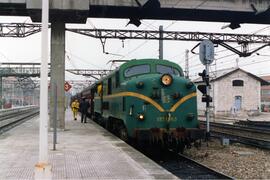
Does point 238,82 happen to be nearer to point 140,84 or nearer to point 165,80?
point 165,80

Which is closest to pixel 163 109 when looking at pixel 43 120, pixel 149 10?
pixel 43 120

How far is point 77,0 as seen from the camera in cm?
1998

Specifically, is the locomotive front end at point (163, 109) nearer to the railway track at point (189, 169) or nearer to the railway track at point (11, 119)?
the railway track at point (189, 169)

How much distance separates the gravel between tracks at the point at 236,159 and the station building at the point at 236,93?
3727 centimetres

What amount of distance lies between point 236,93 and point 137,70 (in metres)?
42.8

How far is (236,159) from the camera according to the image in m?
14.0

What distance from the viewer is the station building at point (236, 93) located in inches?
2174

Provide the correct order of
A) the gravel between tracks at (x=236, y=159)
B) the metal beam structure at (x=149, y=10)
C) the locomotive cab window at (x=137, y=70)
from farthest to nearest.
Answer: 1. the metal beam structure at (x=149, y=10)
2. the locomotive cab window at (x=137, y=70)
3. the gravel between tracks at (x=236, y=159)

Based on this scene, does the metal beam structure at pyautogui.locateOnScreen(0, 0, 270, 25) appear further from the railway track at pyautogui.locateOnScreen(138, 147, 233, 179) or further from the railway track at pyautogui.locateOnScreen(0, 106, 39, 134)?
the railway track at pyautogui.locateOnScreen(138, 147, 233, 179)

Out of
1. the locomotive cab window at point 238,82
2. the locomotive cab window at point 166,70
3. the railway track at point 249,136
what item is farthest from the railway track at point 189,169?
the locomotive cab window at point 238,82

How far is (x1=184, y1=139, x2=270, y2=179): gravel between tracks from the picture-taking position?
38.4 ft

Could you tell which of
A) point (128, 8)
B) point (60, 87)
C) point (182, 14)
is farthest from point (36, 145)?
point (182, 14)

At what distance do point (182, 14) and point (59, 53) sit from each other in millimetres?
6582

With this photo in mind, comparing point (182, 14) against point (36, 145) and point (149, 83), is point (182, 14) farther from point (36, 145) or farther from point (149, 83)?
point (36, 145)
